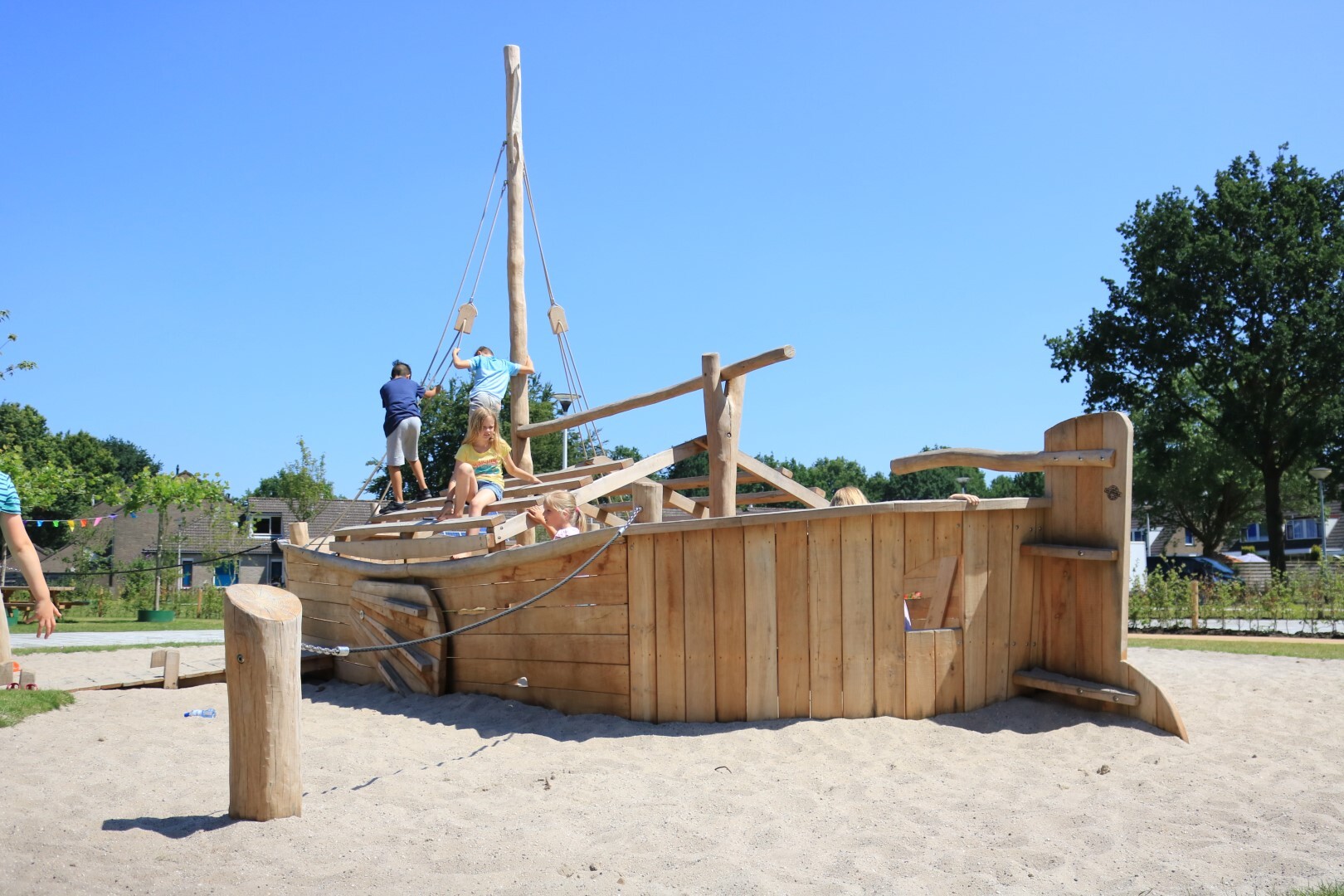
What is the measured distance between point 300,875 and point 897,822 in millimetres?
2342

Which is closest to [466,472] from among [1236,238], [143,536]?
[1236,238]

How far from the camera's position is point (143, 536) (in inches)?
2136

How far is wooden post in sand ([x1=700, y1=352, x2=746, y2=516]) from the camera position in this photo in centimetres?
725

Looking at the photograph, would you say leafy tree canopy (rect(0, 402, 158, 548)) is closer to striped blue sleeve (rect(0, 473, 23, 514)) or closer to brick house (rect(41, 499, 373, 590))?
brick house (rect(41, 499, 373, 590))

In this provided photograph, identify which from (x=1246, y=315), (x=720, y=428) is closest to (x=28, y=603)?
(x=720, y=428)

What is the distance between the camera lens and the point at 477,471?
8.42 metres

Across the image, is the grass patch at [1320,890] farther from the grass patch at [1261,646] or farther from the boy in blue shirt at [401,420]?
the grass patch at [1261,646]

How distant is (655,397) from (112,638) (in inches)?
445

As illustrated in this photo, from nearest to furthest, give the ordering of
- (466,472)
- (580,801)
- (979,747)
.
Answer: (580,801), (979,747), (466,472)

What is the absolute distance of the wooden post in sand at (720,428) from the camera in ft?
23.8

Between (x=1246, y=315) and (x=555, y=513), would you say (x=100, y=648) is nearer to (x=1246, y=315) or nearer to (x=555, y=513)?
(x=555, y=513)

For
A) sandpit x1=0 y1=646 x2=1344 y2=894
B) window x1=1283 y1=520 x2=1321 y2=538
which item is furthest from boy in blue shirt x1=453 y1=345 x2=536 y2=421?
window x1=1283 y1=520 x2=1321 y2=538

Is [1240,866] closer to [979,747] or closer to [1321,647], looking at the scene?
[979,747]

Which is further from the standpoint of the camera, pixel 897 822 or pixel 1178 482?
pixel 1178 482
